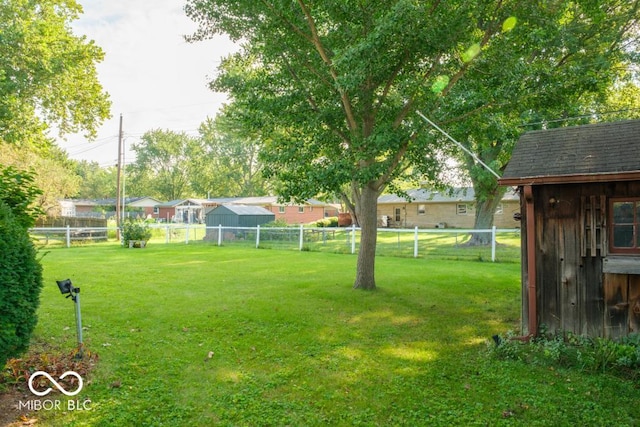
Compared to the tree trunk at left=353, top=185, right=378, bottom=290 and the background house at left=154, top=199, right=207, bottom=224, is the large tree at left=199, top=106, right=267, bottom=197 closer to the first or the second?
the background house at left=154, top=199, right=207, bottom=224

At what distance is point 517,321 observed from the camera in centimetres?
650

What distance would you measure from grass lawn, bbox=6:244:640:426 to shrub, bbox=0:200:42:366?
0.68 m

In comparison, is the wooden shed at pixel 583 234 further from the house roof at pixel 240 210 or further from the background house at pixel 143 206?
the background house at pixel 143 206

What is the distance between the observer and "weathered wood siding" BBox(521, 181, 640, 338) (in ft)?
16.0

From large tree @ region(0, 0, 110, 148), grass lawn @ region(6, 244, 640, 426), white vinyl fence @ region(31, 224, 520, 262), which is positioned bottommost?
grass lawn @ region(6, 244, 640, 426)

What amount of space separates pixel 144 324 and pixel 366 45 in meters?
5.52

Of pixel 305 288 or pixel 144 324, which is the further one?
pixel 305 288

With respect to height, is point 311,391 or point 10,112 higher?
point 10,112

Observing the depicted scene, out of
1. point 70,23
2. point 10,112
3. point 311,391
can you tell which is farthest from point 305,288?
point 70,23

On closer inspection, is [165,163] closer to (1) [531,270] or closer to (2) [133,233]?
(2) [133,233]

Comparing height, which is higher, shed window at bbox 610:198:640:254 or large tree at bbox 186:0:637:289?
large tree at bbox 186:0:637:289

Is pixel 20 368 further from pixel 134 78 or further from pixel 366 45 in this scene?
pixel 134 78

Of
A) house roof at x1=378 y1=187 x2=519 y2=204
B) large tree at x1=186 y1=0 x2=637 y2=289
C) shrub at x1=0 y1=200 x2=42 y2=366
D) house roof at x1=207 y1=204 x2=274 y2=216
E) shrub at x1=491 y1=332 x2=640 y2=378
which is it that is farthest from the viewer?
house roof at x1=378 y1=187 x2=519 y2=204

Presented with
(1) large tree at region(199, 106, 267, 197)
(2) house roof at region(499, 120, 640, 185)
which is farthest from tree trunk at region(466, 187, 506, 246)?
(1) large tree at region(199, 106, 267, 197)
